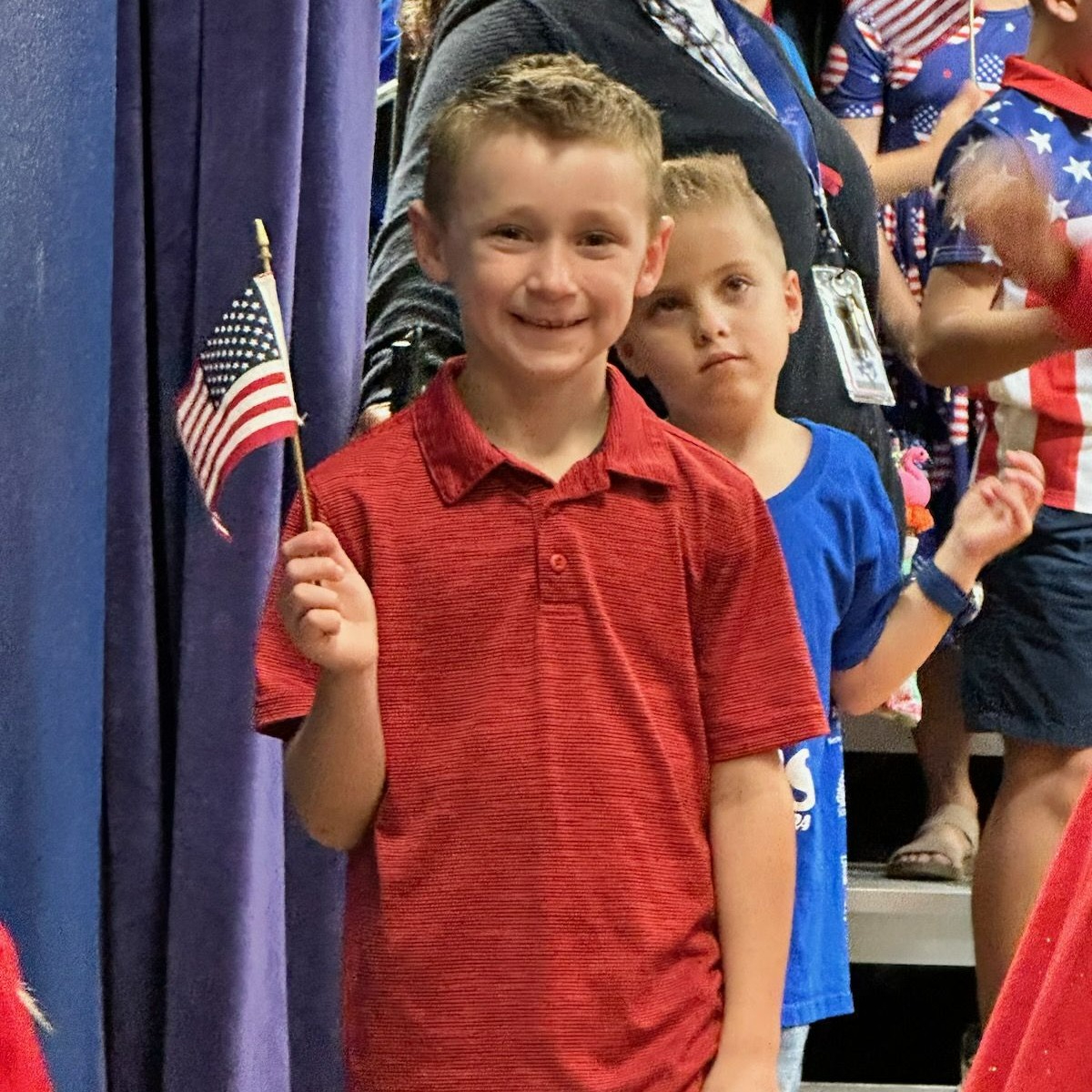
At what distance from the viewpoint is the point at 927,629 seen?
1.85m

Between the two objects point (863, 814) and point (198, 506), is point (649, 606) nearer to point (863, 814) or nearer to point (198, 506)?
point (198, 506)

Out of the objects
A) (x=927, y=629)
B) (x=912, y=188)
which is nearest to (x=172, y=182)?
(x=927, y=629)

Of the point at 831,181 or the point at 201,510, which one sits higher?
the point at 831,181

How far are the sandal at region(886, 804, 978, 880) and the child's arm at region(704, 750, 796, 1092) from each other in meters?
1.53

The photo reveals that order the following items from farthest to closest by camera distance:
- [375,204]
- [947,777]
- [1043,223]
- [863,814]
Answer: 1. [863,814]
2. [947,777]
3. [375,204]
4. [1043,223]

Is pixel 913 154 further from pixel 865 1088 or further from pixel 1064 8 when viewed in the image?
pixel 865 1088

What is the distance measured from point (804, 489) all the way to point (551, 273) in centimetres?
41

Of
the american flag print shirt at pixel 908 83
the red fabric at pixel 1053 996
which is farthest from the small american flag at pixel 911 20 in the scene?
the red fabric at pixel 1053 996

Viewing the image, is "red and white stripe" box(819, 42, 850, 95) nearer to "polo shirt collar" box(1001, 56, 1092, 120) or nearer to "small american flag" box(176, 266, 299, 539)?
"polo shirt collar" box(1001, 56, 1092, 120)

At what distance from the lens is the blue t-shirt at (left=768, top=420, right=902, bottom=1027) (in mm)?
1748

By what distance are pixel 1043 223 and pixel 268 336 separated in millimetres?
588

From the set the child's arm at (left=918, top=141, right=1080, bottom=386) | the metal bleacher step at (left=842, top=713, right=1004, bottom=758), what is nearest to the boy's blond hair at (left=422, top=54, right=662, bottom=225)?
the child's arm at (left=918, top=141, right=1080, bottom=386)

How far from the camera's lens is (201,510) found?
1898 mm

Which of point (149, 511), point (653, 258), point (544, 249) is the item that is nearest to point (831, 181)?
point (653, 258)
